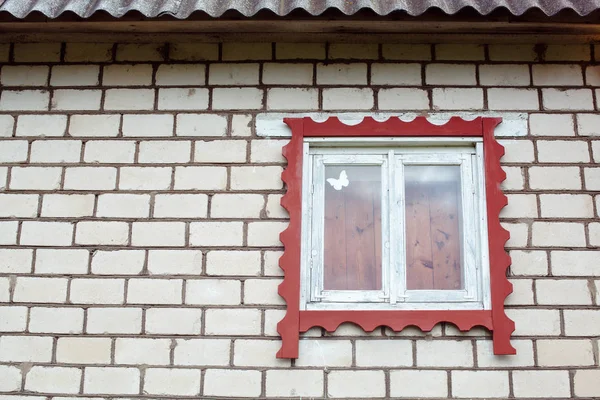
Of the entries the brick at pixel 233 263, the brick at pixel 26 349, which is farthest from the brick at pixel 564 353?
the brick at pixel 26 349

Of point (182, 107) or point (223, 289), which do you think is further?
point (182, 107)

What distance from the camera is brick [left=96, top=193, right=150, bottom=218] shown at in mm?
3459

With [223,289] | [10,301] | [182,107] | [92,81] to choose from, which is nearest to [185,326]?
[223,289]

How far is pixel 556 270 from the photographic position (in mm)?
3326

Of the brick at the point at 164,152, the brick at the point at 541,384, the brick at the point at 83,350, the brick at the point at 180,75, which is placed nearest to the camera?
the brick at the point at 541,384

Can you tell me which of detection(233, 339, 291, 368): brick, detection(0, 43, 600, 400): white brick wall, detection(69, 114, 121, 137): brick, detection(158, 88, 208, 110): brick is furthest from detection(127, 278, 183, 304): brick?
detection(158, 88, 208, 110): brick

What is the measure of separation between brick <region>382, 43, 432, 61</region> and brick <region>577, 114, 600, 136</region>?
0.98 metres

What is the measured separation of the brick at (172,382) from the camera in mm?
3244

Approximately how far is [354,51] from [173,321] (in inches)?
76.6

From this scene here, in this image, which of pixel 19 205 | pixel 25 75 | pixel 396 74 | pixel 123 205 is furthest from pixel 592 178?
pixel 25 75

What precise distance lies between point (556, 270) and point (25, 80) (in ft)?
11.2

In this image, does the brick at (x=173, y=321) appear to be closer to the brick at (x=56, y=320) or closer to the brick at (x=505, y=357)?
the brick at (x=56, y=320)

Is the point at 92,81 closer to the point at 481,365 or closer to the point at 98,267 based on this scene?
the point at 98,267

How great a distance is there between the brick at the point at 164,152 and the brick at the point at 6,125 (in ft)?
2.73
